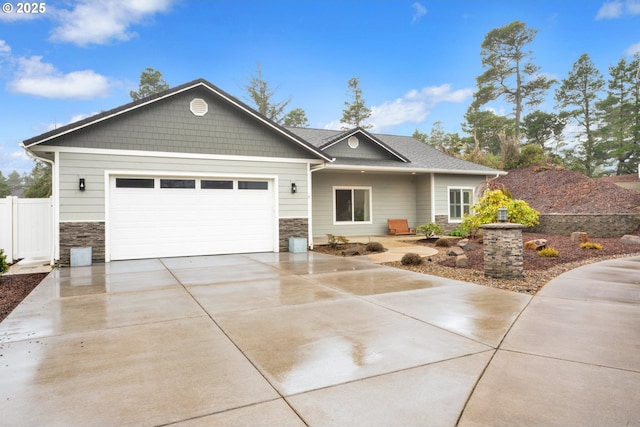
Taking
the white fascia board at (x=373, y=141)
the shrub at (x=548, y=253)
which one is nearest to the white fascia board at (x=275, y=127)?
the white fascia board at (x=373, y=141)

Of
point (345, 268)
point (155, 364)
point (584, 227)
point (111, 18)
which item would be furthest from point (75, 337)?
point (111, 18)

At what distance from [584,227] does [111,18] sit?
23.1 metres

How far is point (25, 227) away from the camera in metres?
9.50

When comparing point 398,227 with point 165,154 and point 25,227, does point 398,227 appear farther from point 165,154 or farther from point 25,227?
point 25,227

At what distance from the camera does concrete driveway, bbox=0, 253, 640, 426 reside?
2.21 metres

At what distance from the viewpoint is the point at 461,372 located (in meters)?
2.72

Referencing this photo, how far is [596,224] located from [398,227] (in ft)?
23.9

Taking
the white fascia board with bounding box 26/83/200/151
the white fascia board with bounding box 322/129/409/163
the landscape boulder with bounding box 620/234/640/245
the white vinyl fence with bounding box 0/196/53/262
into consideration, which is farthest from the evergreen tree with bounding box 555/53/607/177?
the white vinyl fence with bounding box 0/196/53/262

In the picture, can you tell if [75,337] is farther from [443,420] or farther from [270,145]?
[270,145]

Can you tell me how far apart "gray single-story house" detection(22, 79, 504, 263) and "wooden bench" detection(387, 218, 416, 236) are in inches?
163

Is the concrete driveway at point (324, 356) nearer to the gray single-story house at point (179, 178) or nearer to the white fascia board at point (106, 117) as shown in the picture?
the gray single-story house at point (179, 178)

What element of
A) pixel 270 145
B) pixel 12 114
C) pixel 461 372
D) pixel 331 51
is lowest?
pixel 461 372

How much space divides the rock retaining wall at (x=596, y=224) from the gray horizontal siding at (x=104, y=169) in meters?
10.8

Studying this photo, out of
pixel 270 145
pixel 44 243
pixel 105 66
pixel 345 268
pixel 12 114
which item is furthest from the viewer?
pixel 12 114
